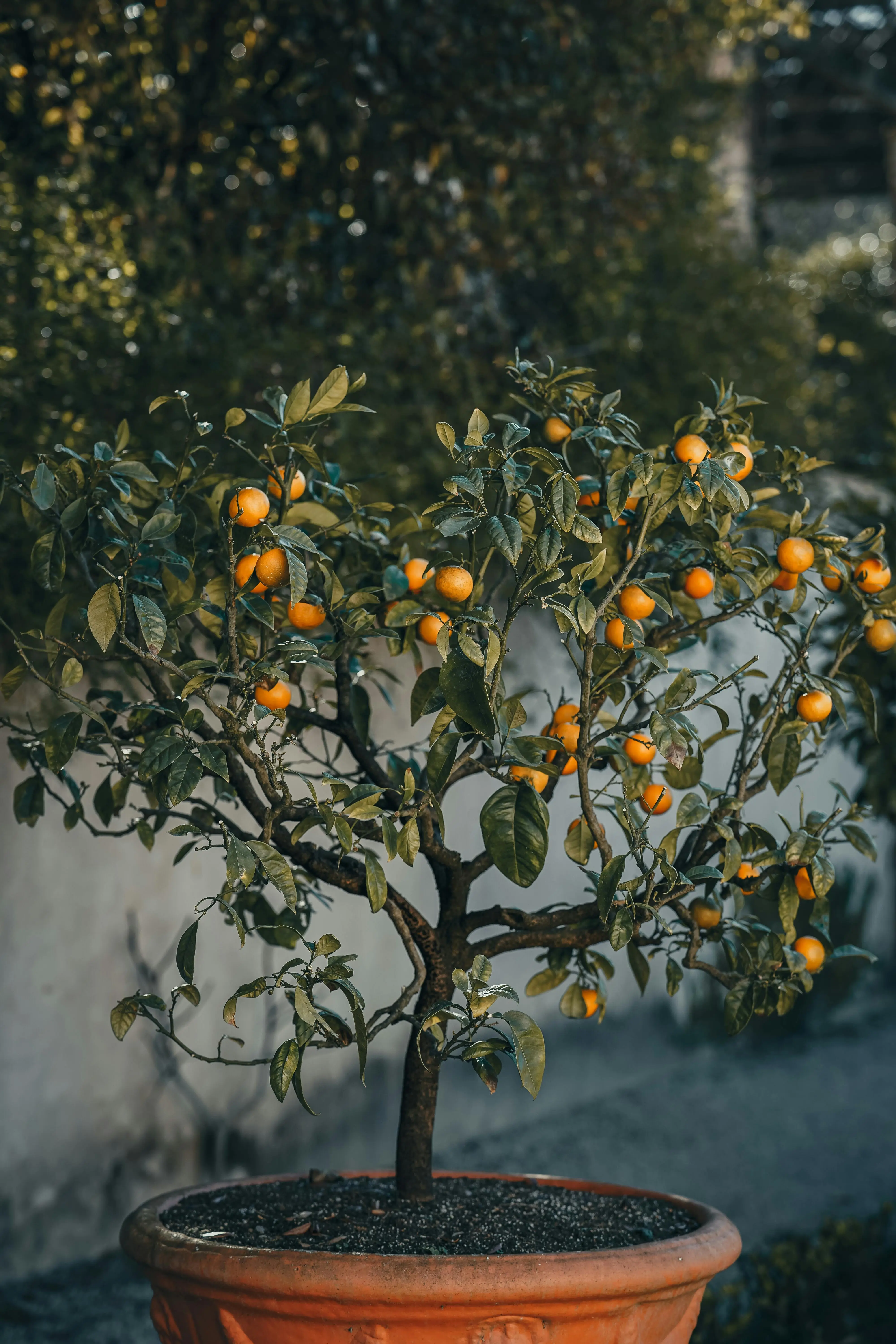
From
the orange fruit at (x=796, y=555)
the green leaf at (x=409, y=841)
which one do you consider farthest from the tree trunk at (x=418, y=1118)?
the orange fruit at (x=796, y=555)

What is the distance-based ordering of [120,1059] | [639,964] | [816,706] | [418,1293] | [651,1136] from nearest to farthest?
1. [418,1293]
2. [816,706]
3. [639,964]
4. [120,1059]
5. [651,1136]

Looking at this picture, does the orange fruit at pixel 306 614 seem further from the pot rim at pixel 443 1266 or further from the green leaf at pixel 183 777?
the pot rim at pixel 443 1266

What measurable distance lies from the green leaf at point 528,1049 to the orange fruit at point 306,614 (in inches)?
17.8

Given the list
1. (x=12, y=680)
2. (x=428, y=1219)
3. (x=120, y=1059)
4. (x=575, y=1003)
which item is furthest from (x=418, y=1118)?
(x=120, y=1059)

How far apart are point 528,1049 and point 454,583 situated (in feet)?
1.51

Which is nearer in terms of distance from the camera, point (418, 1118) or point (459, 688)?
point (459, 688)

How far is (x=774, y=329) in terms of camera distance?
452 centimetres

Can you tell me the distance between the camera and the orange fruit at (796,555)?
1250 mm

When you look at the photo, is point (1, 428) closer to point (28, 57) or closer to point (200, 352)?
point (200, 352)

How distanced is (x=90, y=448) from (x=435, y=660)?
3.45 ft

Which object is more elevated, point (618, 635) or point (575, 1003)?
point (618, 635)

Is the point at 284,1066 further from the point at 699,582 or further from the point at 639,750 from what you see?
the point at 699,582

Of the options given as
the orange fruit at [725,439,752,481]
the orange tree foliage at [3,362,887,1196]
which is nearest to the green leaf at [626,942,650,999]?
the orange tree foliage at [3,362,887,1196]

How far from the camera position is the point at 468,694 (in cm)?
105
